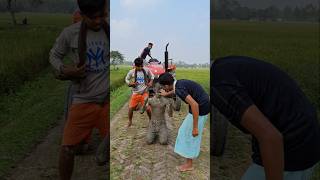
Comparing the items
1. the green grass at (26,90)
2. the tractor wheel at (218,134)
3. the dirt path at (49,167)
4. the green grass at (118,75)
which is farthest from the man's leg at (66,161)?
the tractor wheel at (218,134)

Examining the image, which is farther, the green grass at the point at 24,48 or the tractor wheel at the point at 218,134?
the green grass at the point at 24,48

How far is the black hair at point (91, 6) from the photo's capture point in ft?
→ 11.6

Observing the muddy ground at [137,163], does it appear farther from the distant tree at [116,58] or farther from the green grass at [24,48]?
the green grass at [24,48]

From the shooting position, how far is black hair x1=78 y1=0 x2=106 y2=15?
140 inches

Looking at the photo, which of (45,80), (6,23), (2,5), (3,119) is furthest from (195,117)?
(2,5)

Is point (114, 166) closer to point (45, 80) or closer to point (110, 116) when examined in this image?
point (110, 116)

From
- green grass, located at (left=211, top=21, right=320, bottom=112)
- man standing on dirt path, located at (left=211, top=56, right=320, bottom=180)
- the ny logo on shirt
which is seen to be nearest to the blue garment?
the ny logo on shirt

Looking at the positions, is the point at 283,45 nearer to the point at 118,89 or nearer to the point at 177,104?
the point at 177,104

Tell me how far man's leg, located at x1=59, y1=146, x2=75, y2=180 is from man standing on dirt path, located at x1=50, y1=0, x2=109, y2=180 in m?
0.20

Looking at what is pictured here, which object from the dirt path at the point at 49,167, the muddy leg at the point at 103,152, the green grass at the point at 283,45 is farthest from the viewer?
the green grass at the point at 283,45

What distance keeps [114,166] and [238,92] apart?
208 cm

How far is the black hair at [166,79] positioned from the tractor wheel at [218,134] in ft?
6.51

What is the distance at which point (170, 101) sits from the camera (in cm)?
387

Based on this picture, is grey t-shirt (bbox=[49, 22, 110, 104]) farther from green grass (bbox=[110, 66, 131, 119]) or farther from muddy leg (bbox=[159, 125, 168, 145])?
muddy leg (bbox=[159, 125, 168, 145])
